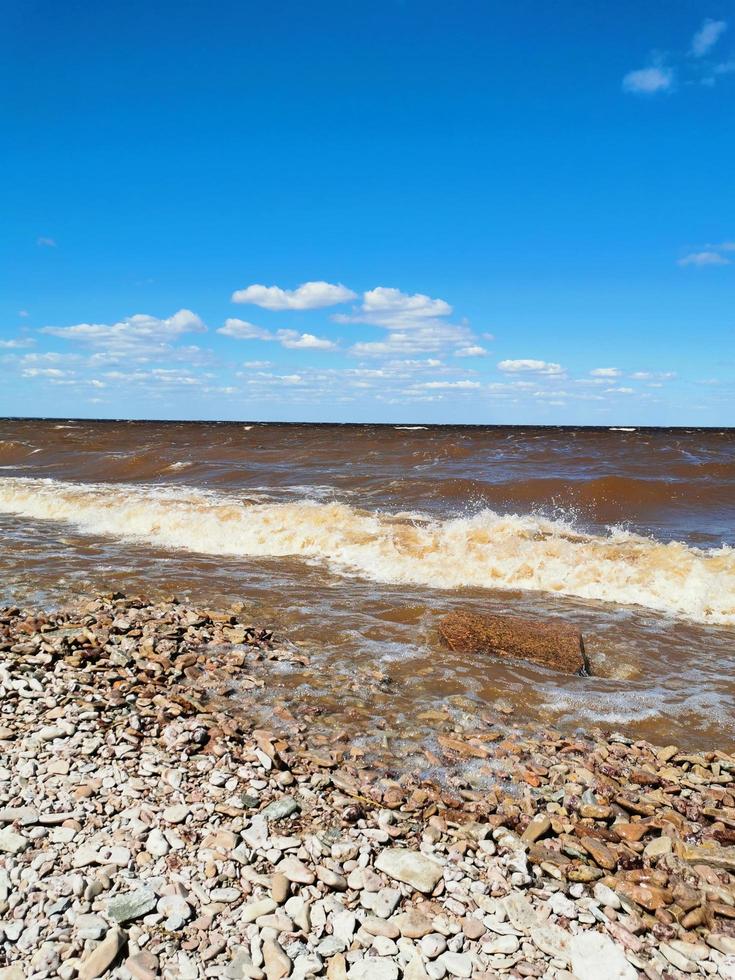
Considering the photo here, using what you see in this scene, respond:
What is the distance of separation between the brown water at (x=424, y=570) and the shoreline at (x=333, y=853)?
70 centimetres

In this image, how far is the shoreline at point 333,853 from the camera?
2553mm

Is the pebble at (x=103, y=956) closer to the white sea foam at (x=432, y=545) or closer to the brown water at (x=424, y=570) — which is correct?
the brown water at (x=424, y=570)

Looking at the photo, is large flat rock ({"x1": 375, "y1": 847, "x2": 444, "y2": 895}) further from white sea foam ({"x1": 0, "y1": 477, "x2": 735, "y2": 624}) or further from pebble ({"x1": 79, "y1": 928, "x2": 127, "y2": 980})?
white sea foam ({"x1": 0, "y1": 477, "x2": 735, "y2": 624})

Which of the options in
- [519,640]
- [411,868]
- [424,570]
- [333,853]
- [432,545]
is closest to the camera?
[411,868]

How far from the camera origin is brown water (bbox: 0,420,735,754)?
5238mm

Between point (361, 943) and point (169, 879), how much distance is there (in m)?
0.94

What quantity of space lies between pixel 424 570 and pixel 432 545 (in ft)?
3.88

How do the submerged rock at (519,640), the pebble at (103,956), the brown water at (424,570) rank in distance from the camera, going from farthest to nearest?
the submerged rock at (519,640), the brown water at (424,570), the pebble at (103,956)

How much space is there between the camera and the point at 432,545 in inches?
436

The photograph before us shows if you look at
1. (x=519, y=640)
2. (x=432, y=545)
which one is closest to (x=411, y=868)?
(x=519, y=640)

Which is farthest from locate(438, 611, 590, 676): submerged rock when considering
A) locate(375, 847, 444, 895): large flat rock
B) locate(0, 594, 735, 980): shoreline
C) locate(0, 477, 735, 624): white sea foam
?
locate(375, 847, 444, 895): large flat rock

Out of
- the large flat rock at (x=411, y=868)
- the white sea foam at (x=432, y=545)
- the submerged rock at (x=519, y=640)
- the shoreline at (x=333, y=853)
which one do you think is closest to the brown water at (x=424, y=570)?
the white sea foam at (x=432, y=545)

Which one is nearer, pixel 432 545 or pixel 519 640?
pixel 519 640

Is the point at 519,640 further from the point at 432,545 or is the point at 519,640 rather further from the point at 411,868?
the point at 432,545
